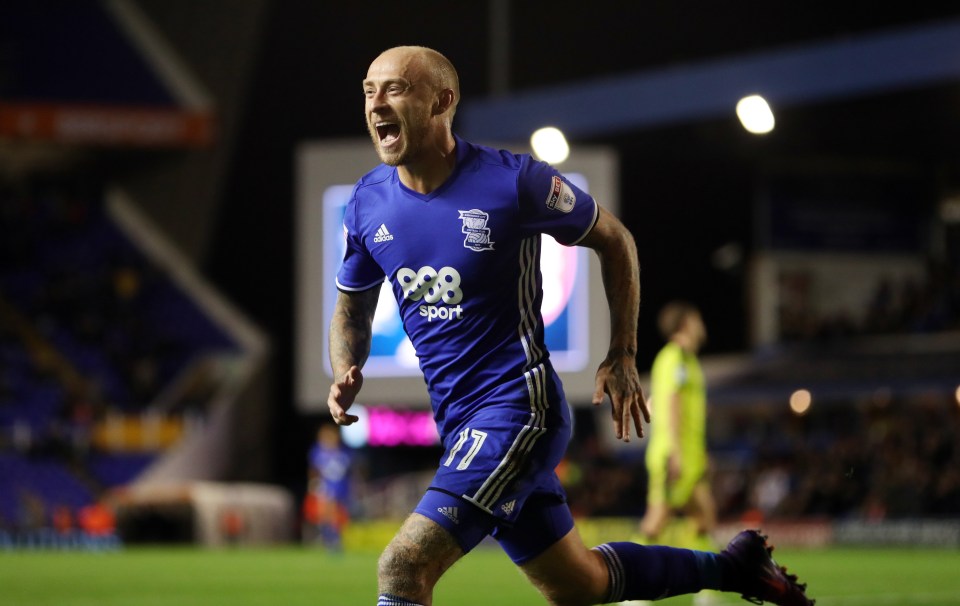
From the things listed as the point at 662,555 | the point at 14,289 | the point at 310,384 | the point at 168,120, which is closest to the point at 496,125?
the point at 310,384

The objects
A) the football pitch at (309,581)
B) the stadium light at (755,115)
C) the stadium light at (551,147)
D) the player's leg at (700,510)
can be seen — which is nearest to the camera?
the player's leg at (700,510)

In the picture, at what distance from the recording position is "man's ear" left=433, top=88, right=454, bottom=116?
5.52 meters

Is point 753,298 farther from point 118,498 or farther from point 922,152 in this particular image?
point 118,498

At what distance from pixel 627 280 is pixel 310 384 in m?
20.4

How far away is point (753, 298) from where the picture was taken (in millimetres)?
35344

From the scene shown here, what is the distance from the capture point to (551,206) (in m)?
5.51

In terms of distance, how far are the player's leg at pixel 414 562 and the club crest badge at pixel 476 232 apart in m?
0.92

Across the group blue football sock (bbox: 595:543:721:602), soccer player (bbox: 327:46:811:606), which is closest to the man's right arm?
soccer player (bbox: 327:46:811:606)

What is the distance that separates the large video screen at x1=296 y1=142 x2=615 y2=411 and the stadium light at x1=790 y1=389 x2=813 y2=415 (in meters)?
6.70

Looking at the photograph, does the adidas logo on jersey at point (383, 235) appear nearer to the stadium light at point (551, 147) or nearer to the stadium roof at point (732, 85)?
the stadium light at point (551, 147)

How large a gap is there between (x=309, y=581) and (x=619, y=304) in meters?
9.93

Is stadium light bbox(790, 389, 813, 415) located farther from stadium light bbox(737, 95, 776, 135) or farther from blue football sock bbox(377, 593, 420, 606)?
blue football sock bbox(377, 593, 420, 606)

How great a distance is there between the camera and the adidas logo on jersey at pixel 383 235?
5562 mm

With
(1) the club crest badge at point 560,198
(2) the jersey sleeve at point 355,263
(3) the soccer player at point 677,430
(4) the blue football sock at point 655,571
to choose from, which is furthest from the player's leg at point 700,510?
(1) the club crest badge at point 560,198
